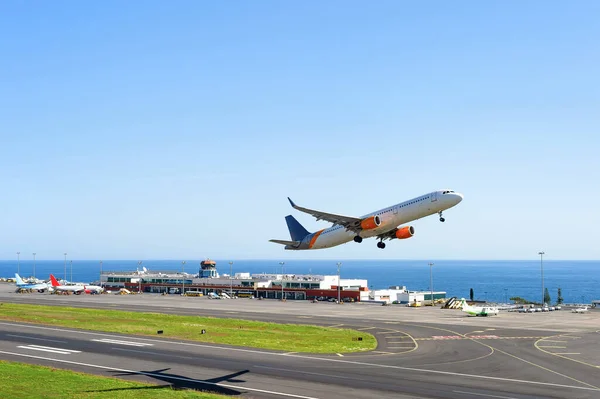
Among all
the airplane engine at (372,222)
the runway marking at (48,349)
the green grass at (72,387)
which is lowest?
the runway marking at (48,349)

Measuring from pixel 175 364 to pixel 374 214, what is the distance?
29.4m

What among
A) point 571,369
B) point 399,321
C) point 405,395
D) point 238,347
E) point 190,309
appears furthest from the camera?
point 190,309

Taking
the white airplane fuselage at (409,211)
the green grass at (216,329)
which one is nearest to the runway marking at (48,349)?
the green grass at (216,329)

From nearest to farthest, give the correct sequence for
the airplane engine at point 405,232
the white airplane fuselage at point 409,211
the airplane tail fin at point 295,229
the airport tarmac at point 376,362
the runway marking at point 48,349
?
the airport tarmac at point 376,362
the runway marking at point 48,349
the white airplane fuselage at point 409,211
the airplane engine at point 405,232
the airplane tail fin at point 295,229

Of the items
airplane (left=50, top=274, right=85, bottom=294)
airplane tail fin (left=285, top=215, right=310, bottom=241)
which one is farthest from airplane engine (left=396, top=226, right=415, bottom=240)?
airplane (left=50, top=274, right=85, bottom=294)

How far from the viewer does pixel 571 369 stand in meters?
55.2

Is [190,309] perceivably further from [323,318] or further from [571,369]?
[571,369]

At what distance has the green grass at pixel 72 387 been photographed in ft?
131

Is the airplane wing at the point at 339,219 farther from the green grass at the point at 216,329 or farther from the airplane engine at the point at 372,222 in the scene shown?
the green grass at the point at 216,329

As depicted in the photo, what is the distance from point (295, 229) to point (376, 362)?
129ft

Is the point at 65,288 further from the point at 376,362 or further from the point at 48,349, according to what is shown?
the point at 376,362

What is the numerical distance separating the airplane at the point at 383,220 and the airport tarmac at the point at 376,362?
1409cm

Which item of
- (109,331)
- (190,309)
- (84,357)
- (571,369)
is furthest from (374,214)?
(190,309)

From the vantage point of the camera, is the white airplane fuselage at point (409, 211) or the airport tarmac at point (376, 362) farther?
the white airplane fuselage at point (409, 211)
